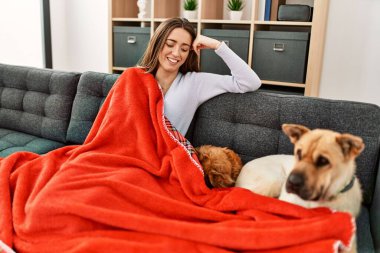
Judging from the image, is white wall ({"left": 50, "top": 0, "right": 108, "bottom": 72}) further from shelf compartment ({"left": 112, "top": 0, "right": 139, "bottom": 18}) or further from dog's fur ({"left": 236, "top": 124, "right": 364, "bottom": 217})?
dog's fur ({"left": 236, "top": 124, "right": 364, "bottom": 217})

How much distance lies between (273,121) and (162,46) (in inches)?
27.0

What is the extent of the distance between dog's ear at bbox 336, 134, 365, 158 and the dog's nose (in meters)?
0.16

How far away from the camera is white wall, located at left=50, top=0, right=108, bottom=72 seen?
3725mm

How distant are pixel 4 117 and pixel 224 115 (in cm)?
163

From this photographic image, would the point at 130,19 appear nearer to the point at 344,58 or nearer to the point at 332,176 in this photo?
the point at 344,58

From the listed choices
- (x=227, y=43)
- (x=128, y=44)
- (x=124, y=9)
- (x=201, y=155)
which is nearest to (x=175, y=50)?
(x=201, y=155)

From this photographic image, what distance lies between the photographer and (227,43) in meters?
2.69

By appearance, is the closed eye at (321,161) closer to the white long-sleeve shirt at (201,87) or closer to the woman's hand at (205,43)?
the white long-sleeve shirt at (201,87)

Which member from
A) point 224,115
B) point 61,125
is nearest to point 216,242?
point 224,115

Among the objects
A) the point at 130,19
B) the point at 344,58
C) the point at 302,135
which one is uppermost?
the point at 130,19

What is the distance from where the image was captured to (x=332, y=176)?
1144 millimetres

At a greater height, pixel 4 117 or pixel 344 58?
pixel 344 58

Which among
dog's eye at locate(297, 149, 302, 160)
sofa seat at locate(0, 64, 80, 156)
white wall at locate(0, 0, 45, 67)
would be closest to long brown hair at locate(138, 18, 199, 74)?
sofa seat at locate(0, 64, 80, 156)

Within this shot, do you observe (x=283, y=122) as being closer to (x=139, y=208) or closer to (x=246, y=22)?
(x=139, y=208)
